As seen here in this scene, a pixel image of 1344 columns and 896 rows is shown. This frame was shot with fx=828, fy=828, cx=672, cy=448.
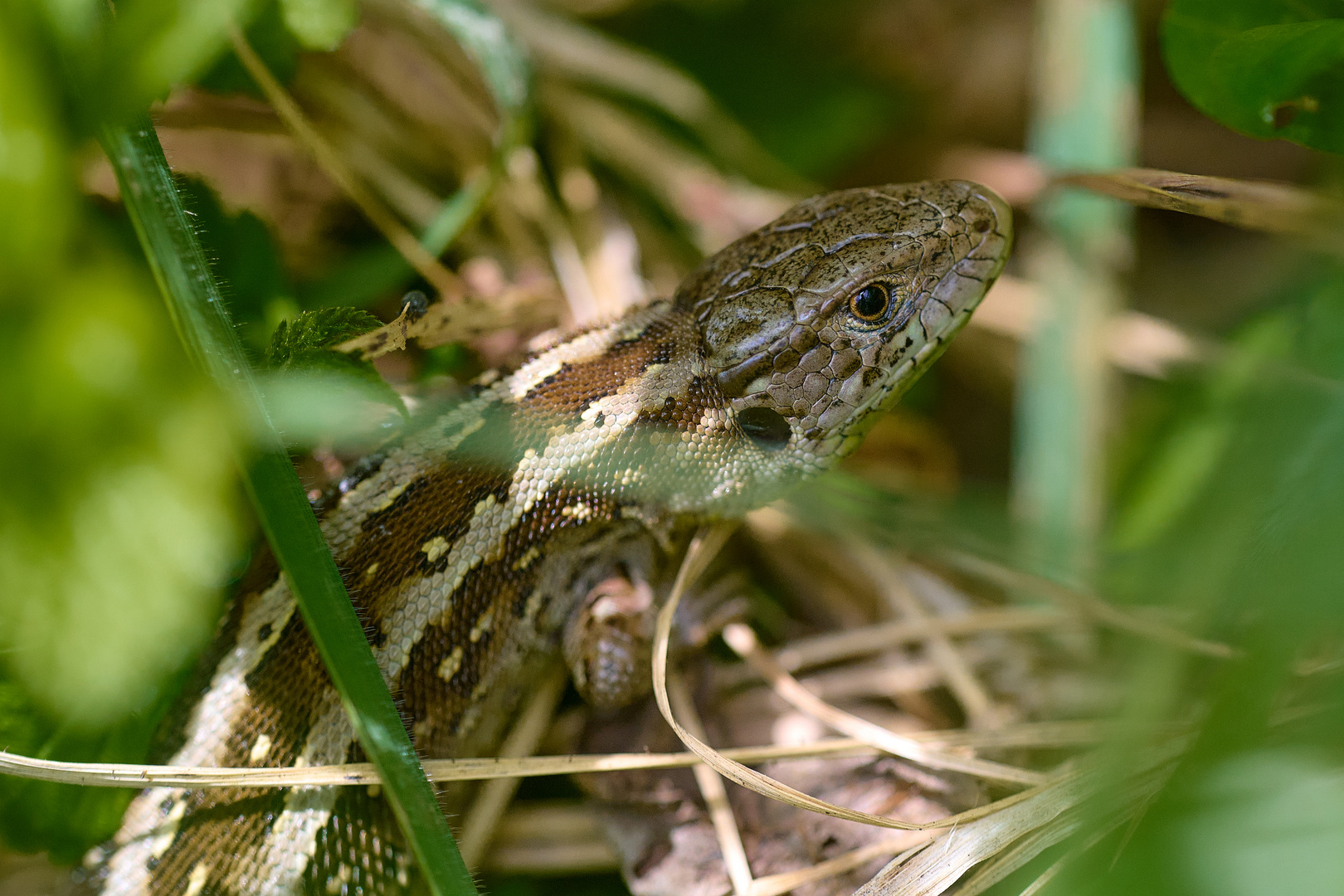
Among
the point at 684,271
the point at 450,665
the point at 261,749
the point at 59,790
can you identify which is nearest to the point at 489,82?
the point at 684,271

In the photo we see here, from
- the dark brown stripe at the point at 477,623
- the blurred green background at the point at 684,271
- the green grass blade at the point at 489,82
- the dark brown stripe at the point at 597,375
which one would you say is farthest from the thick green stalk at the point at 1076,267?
the green grass blade at the point at 489,82

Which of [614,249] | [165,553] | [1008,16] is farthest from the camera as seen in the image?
[1008,16]

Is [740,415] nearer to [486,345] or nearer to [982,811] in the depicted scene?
[486,345]

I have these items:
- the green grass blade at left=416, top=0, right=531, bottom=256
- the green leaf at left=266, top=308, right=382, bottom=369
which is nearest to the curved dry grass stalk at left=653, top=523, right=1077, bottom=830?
the green leaf at left=266, top=308, right=382, bottom=369

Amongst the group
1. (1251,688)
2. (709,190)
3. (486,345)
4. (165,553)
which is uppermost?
(709,190)

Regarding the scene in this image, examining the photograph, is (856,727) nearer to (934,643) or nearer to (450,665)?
(934,643)

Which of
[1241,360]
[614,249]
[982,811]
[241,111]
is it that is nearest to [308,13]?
[241,111]

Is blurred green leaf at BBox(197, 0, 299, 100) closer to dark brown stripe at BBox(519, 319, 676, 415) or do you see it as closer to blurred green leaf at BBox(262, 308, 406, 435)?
blurred green leaf at BBox(262, 308, 406, 435)
